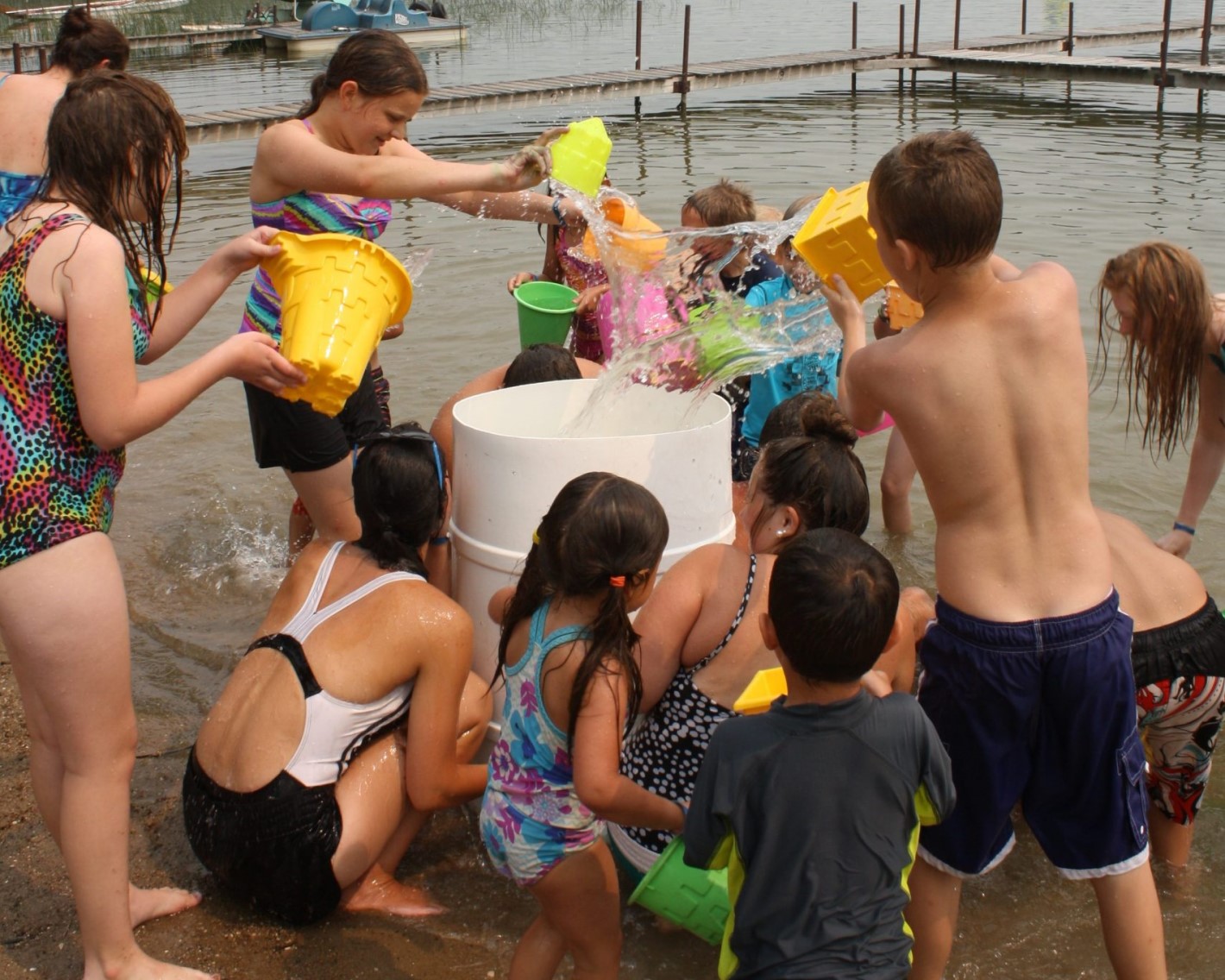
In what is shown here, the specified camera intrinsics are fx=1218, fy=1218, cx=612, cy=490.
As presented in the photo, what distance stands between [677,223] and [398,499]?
7.74 metres

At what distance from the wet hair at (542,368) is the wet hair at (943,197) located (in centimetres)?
166

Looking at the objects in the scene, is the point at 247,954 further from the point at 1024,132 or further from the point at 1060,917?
the point at 1024,132

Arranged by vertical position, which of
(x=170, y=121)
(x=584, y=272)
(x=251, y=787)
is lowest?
(x=251, y=787)

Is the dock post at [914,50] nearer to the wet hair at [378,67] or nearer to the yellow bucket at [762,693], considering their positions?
the wet hair at [378,67]

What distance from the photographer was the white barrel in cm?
288

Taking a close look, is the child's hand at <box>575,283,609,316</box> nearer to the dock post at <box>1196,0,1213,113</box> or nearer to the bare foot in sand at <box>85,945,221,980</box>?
the bare foot in sand at <box>85,945,221,980</box>

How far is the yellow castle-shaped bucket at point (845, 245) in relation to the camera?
3.05 meters

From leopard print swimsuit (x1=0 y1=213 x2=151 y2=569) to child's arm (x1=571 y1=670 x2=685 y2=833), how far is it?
1033 millimetres

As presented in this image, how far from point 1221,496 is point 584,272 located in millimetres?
2924

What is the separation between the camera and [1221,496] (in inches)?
208

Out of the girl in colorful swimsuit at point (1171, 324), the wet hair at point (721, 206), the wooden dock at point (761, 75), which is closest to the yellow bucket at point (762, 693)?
the girl in colorful swimsuit at point (1171, 324)

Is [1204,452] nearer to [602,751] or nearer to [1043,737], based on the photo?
[1043,737]

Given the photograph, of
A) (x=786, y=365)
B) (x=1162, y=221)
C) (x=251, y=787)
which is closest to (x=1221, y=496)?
(x=786, y=365)

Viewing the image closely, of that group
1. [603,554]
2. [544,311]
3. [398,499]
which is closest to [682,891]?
[603,554]
